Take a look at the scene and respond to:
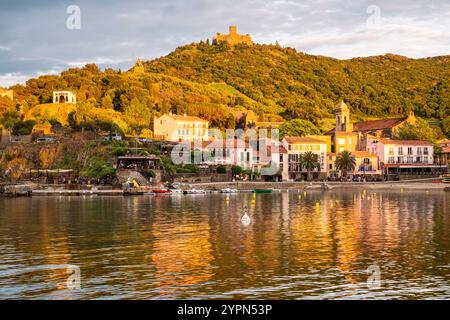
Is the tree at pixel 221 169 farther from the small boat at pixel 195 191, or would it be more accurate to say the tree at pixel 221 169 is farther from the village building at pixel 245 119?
the village building at pixel 245 119

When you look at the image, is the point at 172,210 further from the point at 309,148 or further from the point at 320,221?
the point at 309,148

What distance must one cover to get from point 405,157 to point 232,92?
71.4 metres

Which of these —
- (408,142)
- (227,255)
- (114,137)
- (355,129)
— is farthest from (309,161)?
(227,255)

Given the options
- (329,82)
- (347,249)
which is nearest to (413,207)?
(347,249)

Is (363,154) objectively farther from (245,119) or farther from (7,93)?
(7,93)

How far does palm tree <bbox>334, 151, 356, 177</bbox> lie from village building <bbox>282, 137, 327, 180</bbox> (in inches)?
117

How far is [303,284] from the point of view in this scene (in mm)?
20422

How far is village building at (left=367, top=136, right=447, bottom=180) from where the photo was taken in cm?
10425

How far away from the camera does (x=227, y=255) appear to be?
26.5 metres

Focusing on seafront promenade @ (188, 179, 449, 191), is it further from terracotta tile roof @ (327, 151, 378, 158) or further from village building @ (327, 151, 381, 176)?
terracotta tile roof @ (327, 151, 378, 158)

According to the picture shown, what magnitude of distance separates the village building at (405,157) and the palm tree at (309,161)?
13739 millimetres

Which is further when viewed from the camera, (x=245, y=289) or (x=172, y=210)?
(x=172, y=210)
